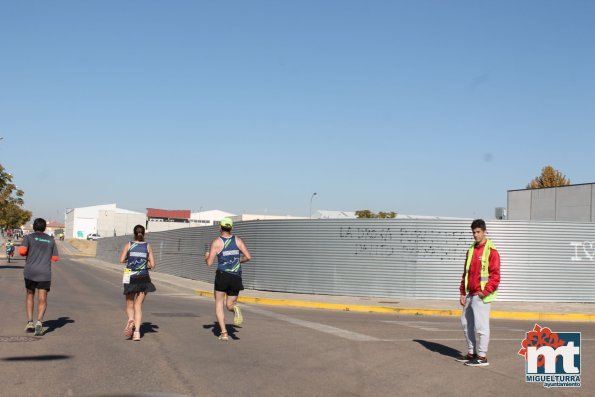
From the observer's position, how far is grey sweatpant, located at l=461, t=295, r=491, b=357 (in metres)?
8.19

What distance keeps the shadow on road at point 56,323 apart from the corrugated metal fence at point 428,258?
38.0 feet

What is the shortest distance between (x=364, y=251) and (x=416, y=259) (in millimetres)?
1760

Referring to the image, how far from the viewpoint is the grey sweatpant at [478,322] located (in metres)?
8.19

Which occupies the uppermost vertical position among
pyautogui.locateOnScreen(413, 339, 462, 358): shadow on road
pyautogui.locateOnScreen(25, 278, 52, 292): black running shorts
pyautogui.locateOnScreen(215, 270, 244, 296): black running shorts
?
pyautogui.locateOnScreen(215, 270, 244, 296): black running shorts

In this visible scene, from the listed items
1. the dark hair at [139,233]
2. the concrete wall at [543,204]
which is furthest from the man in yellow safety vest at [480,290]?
the concrete wall at [543,204]

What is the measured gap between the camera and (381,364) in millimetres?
8328

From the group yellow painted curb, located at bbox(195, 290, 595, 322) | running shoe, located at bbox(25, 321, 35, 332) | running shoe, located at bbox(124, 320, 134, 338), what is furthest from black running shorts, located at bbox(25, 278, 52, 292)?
yellow painted curb, located at bbox(195, 290, 595, 322)

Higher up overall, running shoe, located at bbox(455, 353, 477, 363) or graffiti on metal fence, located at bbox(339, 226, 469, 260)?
graffiti on metal fence, located at bbox(339, 226, 469, 260)

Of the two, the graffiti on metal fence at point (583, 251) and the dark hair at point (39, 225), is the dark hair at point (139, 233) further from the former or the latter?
the graffiti on metal fence at point (583, 251)

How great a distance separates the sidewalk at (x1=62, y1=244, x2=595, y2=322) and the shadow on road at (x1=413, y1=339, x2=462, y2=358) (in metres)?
7.30

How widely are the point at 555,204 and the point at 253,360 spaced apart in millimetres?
35042

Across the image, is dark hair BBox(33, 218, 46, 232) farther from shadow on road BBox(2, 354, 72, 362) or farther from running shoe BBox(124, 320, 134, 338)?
shadow on road BBox(2, 354, 72, 362)

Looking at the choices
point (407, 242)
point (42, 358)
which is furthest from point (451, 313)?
point (42, 358)

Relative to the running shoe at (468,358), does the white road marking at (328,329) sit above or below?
below
